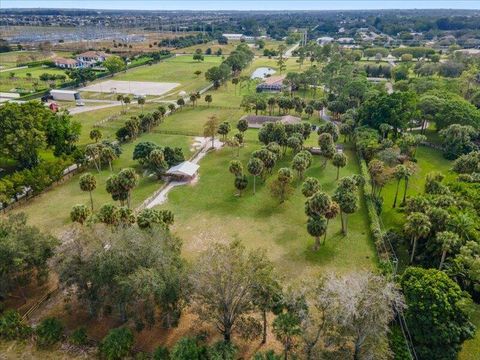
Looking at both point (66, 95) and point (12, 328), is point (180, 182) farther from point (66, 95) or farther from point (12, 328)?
point (66, 95)

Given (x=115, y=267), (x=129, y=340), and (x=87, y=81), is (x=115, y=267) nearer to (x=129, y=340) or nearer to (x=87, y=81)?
(x=129, y=340)

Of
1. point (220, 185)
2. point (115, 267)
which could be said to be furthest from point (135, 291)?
point (220, 185)

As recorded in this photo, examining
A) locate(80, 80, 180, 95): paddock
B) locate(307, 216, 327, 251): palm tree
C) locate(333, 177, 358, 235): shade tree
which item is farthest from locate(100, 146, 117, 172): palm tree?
locate(80, 80, 180, 95): paddock

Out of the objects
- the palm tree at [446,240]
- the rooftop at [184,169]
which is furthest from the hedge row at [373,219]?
the rooftop at [184,169]

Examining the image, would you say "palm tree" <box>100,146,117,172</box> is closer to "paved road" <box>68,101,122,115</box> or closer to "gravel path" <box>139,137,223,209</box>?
"gravel path" <box>139,137,223,209</box>

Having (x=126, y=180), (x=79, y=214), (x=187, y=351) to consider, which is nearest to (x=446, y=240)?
(x=187, y=351)

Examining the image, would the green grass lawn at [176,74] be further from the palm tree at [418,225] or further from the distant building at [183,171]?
the palm tree at [418,225]
